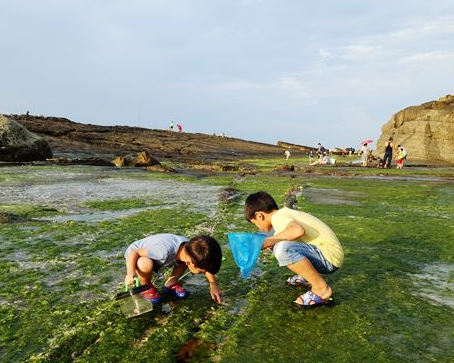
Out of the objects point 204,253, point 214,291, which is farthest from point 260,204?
point 214,291

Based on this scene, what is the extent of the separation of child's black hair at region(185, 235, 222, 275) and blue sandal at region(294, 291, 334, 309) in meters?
0.96

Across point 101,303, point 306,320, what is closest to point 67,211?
point 101,303

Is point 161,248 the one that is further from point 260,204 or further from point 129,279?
point 260,204

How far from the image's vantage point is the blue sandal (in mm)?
4324

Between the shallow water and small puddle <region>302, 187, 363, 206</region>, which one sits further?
small puddle <region>302, 187, 363, 206</region>

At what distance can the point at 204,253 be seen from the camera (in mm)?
4098

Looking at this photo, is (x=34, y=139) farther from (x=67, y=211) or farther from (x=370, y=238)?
(x=370, y=238)

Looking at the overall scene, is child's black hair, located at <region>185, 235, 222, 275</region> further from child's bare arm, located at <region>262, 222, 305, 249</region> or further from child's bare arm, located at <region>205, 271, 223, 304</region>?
child's bare arm, located at <region>262, 222, 305, 249</region>

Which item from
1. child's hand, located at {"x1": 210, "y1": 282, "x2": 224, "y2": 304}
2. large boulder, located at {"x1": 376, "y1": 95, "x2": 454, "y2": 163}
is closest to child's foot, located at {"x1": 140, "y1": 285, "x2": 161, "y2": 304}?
child's hand, located at {"x1": 210, "y1": 282, "x2": 224, "y2": 304}

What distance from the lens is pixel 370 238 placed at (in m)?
7.46

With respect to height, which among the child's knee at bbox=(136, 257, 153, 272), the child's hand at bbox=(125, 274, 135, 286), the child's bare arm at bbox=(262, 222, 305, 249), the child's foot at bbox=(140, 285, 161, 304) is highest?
the child's bare arm at bbox=(262, 222, 305, 249)

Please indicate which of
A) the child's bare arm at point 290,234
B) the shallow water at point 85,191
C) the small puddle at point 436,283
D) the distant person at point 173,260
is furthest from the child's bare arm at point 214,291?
the shallow water at point 85,191

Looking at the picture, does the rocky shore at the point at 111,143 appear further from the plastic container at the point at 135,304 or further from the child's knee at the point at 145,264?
the plastic container at the point at 135,304

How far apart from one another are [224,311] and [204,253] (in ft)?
2.16
